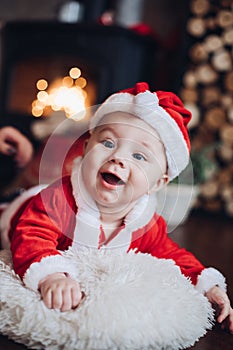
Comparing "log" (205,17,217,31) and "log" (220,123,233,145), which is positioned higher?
"log" (205,17,217,31)

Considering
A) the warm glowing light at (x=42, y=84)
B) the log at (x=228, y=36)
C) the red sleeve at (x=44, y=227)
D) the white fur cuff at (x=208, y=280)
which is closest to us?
the red sleeve at (x=44, y=227)

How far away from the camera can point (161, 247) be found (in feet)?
3.30

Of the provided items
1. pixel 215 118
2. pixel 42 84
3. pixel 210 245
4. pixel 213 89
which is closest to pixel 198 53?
pixel 213 89

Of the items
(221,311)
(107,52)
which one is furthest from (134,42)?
(221,311)

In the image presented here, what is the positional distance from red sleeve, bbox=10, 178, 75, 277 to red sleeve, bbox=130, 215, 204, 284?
14cm

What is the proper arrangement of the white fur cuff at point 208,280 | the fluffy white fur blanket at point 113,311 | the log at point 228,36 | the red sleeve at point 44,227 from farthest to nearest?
the log at point 228,36 → the white fur cuff at point 208,280 → the red sleeve at point 44,227 → the fluffy white fur blanket at point 113,311

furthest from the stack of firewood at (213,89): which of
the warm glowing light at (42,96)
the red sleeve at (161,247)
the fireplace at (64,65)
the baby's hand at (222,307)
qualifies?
the baby's hand at (222,307)

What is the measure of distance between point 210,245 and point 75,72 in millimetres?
1444

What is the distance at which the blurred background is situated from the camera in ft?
8.53

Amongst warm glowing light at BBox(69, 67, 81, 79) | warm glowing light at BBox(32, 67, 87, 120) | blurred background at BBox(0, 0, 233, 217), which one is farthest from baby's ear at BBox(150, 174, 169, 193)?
warm glowing light at BBox(69, 67, 81, 79)

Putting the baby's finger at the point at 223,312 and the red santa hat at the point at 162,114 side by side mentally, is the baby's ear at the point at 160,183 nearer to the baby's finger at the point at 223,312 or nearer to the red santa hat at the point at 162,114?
the red santa hat at the point at 162,114

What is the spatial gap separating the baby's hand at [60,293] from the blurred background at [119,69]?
1.66 meters

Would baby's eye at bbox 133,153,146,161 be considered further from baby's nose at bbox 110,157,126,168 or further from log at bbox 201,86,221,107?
log at bbox 201,86,221,107

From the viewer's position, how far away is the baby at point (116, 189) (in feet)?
2.80
